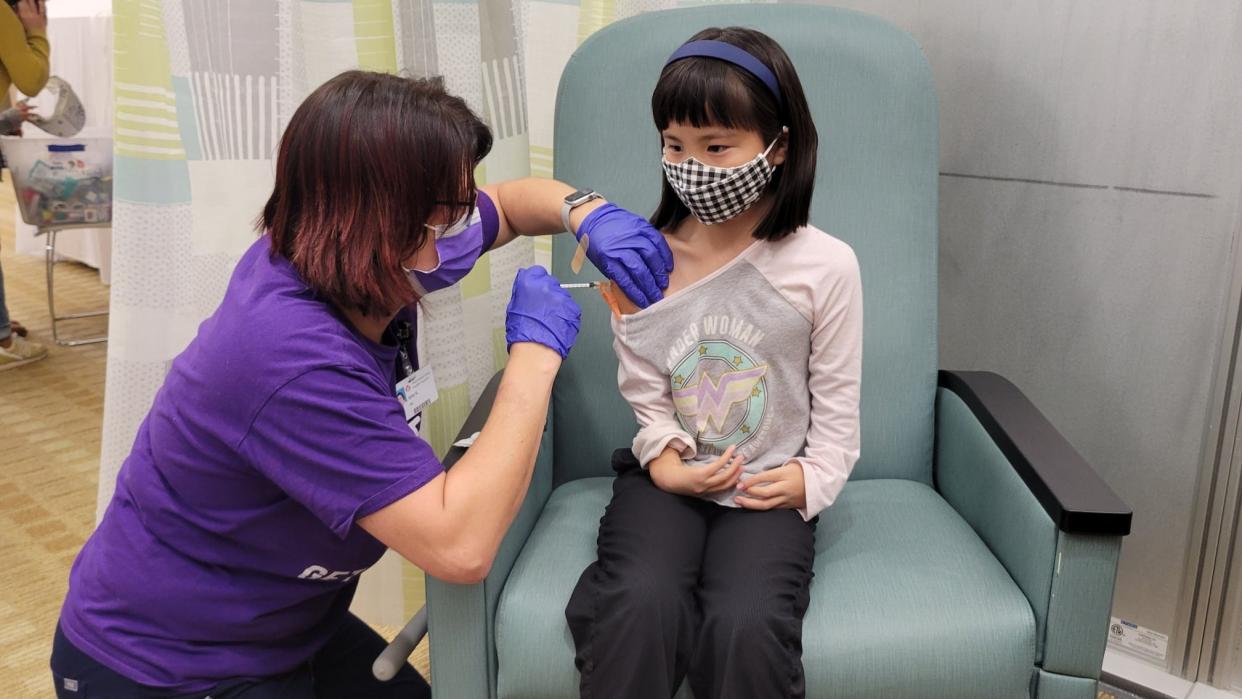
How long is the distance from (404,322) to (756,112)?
49 cm

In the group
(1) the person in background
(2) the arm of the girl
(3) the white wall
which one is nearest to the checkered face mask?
(2) the arm of the girl

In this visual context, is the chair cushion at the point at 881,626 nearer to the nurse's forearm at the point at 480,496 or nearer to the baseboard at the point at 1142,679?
the nurse's forearm at the point at 480,496

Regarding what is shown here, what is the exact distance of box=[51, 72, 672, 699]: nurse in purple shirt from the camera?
944mm

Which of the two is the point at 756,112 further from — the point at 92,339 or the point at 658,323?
the point at 92,339

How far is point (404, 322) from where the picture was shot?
120 cm

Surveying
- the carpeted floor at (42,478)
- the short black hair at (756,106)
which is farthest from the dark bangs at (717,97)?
the carpeted floor at (42,478)

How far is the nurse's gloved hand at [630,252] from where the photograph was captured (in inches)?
50.5

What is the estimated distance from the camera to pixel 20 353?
333 cm

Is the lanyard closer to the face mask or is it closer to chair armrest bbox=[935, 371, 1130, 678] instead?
the face mask

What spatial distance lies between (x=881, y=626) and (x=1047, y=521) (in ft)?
0.74

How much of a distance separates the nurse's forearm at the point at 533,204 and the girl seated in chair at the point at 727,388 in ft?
0.47

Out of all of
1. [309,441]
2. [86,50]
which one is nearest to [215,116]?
[309,441]

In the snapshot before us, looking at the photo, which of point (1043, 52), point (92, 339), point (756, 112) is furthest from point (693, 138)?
point (92, 339)

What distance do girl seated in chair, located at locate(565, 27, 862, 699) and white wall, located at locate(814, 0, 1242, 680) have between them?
1.78ft
